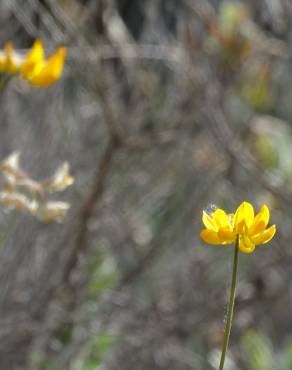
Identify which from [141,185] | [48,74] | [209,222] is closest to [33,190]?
[48,74]

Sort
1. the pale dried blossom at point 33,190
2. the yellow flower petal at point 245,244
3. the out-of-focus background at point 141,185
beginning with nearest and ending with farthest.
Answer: the yellow flower petal at point 245,244, the pale dried blossom at point 33,190, the out-of-focus background at point 141,185

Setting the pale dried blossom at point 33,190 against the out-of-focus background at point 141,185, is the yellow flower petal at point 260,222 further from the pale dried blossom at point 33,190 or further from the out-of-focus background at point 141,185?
the out-of-focus background at point 141,185

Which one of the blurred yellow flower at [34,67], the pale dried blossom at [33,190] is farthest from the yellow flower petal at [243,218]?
the blurred yellow flower at [34,67]

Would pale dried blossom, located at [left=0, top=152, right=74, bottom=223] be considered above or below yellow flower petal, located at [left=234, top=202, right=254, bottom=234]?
below

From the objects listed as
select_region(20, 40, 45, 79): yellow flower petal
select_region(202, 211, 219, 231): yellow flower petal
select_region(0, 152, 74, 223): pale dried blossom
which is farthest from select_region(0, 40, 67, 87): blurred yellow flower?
select_region(202, 211, 219, 231): yellow flower petal

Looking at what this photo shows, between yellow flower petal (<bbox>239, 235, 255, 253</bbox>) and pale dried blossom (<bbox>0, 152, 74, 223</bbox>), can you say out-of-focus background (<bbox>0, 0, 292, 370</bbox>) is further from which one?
yellow flower petal (<bbox>239, 235, 255, 253</bbox>)

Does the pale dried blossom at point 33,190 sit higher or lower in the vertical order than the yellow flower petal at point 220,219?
lower
